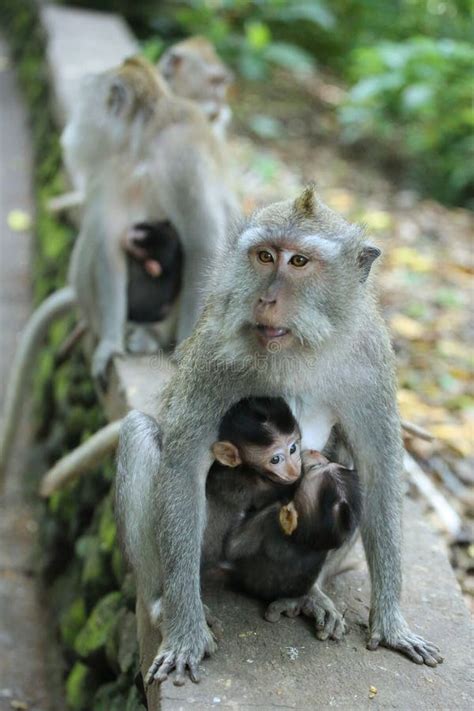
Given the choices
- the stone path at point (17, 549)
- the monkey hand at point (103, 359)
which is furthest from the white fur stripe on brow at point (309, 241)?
the stone path at point (17, 549)

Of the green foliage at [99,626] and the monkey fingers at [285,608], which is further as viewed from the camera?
the green foliage at [99,626]

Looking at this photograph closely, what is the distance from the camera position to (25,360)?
19.9 feet

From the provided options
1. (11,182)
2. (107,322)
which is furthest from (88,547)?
(11,182)

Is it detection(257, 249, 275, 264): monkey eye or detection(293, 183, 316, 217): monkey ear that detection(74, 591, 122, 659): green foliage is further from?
detection(293, 183, 316, 217): monkey ear

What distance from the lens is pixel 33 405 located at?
7.25 m

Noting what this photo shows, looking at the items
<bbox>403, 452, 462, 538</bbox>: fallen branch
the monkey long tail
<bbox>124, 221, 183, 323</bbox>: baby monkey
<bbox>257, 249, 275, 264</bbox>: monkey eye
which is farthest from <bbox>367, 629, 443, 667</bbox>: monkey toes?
the monkey long tail

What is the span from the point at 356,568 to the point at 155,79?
2.77 metres

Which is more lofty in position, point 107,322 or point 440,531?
point 107,322

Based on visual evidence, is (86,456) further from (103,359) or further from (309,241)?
(309,241)

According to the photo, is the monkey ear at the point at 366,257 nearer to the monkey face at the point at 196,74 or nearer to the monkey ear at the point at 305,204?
the monkey ear at the point at 305,204

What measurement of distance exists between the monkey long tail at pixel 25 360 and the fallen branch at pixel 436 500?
2144 millimetres

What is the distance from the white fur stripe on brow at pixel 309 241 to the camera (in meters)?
2.87

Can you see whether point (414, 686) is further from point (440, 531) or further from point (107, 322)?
point (107, 322)

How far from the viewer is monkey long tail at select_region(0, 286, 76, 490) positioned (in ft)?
19.6
